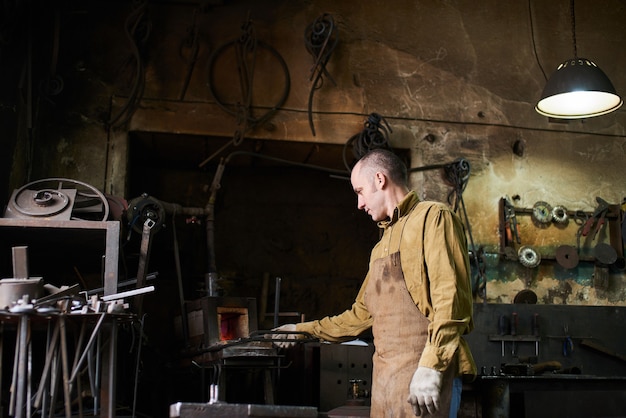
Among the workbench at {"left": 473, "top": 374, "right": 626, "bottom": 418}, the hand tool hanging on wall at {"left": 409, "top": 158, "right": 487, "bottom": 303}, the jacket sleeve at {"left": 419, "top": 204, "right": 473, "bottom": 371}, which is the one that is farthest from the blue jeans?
the hand tool hanging on wall at {"left": 409, "top": 158, "right": 487, "bottom": 303}

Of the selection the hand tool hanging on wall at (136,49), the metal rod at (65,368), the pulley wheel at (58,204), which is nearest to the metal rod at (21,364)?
the metal rod at (65,368)

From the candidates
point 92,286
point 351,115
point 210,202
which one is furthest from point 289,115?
point 92,286

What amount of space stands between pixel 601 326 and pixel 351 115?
2569 millimetres

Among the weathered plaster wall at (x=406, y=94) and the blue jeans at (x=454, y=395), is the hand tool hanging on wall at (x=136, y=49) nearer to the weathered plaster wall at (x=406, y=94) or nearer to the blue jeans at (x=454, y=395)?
the weathered plaster wall at (x=406, y=94)

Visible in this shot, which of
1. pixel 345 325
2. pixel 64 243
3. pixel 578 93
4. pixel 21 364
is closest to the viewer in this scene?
pixel 21 364

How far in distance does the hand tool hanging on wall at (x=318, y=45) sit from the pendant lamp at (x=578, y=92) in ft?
5.52

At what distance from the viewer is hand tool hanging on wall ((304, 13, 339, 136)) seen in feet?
19.8

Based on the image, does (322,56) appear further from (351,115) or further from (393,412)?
(393,412)

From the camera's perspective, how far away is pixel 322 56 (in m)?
6.07

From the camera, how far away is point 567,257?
20.2 ft

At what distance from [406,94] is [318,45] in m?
0.84

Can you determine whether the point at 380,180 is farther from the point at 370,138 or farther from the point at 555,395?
the point at 370,138

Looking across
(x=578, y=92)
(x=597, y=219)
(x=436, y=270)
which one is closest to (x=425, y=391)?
(x=436, y=270)

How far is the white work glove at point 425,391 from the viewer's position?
307 centimetres
